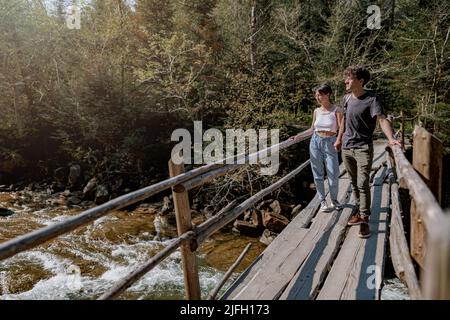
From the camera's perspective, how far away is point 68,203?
47.2 feet

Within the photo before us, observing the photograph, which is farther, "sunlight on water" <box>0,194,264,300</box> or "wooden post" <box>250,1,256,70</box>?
"wooden post" <box>250,1,256,70</box>

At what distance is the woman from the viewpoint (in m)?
4.41

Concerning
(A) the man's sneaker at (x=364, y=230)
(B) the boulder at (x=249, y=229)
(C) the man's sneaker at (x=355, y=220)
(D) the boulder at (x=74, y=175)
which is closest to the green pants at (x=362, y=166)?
(A) the man's sneaker at (x=364, y=230)

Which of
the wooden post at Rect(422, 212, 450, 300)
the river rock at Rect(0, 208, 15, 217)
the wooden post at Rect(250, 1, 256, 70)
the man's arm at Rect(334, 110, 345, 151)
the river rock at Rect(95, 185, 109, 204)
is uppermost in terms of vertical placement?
the wooden post at Rect(250, 1, 256, 70)

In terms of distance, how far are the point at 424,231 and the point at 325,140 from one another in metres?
2.33

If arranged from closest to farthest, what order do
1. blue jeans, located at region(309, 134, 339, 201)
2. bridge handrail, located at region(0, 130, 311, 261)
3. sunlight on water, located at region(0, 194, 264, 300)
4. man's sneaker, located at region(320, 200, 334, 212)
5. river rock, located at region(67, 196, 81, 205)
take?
bridge handrail, located at region(0, 130, 311, 261) → blue jeans, located at region(309, 134, 339, 201) → man's sneaker, located at region(320, 200, 334, 212) → sunlight on water, located at region(0, 194, 264, 300) → river rock, located at region(67, 196, 81, 205)

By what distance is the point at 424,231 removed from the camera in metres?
2.39

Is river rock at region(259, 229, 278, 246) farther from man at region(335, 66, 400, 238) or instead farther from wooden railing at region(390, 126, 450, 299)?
wooden railing at region(390, 126, 450, 299)

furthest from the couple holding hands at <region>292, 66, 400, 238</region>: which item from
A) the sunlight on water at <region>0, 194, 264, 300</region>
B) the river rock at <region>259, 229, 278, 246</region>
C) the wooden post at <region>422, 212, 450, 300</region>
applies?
the river rock at <region>259, 229, 278, 246</region>

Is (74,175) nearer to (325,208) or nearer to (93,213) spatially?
(325,208)

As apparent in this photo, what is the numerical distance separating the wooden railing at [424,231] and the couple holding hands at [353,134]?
1.13ft

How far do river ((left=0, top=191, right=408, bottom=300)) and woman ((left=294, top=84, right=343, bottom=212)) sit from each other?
4283 mm
